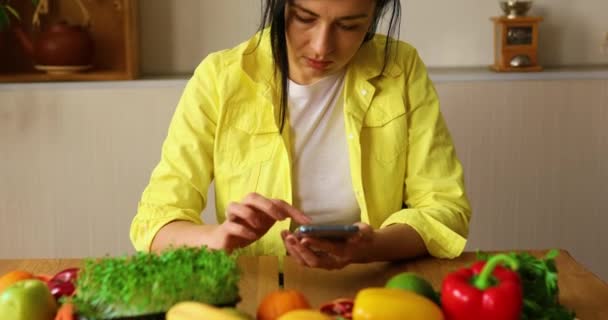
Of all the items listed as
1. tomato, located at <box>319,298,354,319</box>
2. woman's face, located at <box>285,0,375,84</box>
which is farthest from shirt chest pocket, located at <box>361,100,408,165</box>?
tomato, located at <box>319,298,354,319</box>

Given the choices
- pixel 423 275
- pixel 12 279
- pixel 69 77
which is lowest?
pixel 423 275

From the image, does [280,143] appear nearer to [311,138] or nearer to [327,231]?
[311,138]

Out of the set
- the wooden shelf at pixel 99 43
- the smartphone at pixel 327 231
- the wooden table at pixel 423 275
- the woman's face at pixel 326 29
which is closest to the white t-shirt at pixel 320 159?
the woman's face at pixel 326 29

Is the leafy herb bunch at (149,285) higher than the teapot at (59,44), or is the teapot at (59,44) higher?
the teapot at (59,44)

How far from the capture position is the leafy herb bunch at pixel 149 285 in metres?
1.07

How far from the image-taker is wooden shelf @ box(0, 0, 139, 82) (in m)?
2.62

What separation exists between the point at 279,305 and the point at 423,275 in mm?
486

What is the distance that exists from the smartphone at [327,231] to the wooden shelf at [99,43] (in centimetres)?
136

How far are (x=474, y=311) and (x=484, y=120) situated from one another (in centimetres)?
164

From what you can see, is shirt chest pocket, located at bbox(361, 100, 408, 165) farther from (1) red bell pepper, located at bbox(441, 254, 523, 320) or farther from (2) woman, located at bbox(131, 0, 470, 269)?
(1) red bell pepper, located at bbox(441, 254, 523, 320)

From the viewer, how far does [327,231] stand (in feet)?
4.58

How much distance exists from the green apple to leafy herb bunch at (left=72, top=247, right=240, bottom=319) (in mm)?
46

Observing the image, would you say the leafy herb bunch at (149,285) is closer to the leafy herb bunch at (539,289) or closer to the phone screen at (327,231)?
the phone screen at (327,231)

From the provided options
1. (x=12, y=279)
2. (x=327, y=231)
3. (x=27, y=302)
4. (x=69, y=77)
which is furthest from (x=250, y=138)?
(x=69, y=77)
